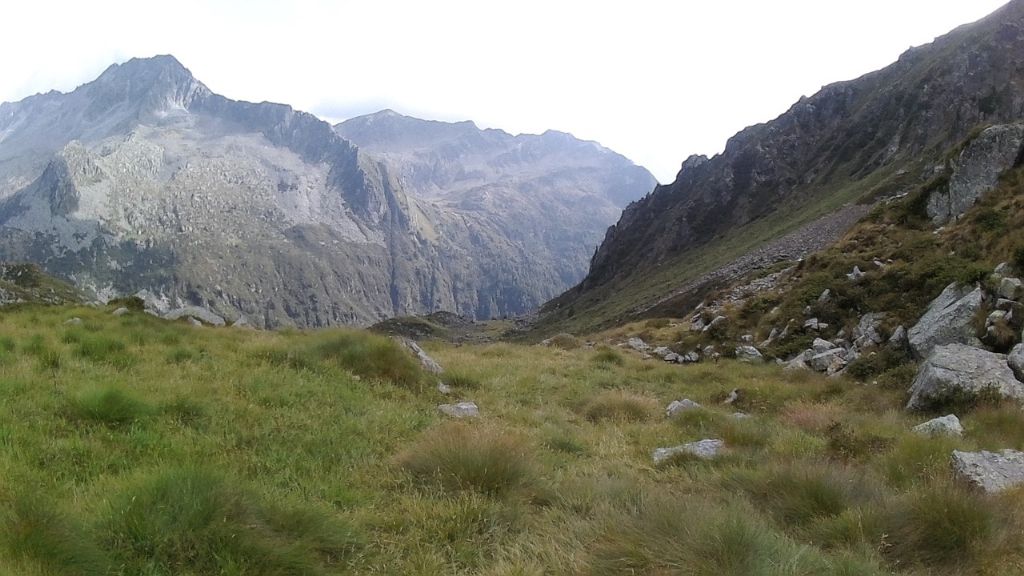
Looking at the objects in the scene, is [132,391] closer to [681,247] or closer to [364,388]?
[364,388]

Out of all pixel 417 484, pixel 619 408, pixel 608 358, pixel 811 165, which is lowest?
pixel 608 358

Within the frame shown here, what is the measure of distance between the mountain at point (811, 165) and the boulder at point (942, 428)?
209ft

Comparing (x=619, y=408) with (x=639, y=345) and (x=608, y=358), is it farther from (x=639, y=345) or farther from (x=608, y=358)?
(x=639, y=345)

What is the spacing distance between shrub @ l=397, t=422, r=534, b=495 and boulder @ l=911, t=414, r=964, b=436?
253 inches

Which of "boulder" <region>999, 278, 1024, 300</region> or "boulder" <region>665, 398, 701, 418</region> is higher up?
"boulder" <region>999, 278, 1024, 300</region>

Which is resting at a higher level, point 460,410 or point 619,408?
point 460,410

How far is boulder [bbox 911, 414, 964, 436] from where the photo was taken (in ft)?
27.4

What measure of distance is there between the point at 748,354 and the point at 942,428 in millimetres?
12336

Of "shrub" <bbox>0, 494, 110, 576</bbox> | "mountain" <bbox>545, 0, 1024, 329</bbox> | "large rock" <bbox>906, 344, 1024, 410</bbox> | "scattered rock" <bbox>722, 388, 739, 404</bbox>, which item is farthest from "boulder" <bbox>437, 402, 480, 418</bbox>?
"mountain" <bbox>545, 0, 1024, 329</bbox>

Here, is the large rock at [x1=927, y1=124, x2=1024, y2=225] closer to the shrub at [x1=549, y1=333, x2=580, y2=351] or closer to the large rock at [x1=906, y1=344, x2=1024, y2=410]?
the large rock at [x1=906, y1=344, x2=1024, y2=410]

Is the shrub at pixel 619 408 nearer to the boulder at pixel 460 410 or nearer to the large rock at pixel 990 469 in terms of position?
the boulder at pixel 460 410

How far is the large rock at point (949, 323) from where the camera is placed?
12820 millimetres

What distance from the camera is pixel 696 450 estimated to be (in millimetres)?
8352

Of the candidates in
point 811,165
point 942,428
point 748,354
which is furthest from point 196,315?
point 811,165
